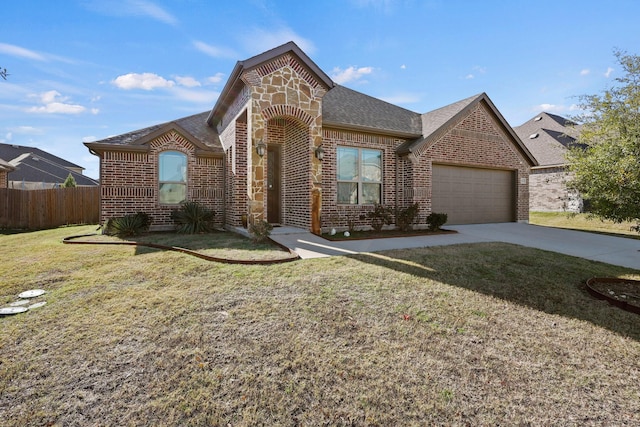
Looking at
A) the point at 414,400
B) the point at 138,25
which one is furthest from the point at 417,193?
the point at 138,25

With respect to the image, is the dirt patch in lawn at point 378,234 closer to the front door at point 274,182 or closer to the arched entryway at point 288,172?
the arched entryway at point 288,172

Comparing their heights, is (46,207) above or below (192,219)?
above

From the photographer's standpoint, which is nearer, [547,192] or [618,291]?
[618,291]

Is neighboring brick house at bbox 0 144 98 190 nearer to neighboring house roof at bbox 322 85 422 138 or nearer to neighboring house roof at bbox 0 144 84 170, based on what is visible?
neighboring house roof at bbox 0 144 84 170

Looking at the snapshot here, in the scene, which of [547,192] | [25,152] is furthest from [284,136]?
[25,152]

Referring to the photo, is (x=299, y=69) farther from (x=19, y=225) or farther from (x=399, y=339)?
(x=19, y=225)

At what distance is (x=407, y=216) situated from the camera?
9.78m

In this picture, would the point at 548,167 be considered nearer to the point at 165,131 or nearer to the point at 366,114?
the point at 366,114

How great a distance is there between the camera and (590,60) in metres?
8.16

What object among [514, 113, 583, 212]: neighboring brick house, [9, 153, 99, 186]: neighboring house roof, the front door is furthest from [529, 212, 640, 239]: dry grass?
[9, 153, 99, 186]: neighboring house roof

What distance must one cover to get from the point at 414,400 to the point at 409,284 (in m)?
2.33

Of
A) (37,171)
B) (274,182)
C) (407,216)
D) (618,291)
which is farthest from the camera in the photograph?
(37,171)

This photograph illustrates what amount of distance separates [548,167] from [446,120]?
11.7 metres

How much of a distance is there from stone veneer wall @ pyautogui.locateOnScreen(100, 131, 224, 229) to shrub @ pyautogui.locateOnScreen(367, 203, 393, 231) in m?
5.55
